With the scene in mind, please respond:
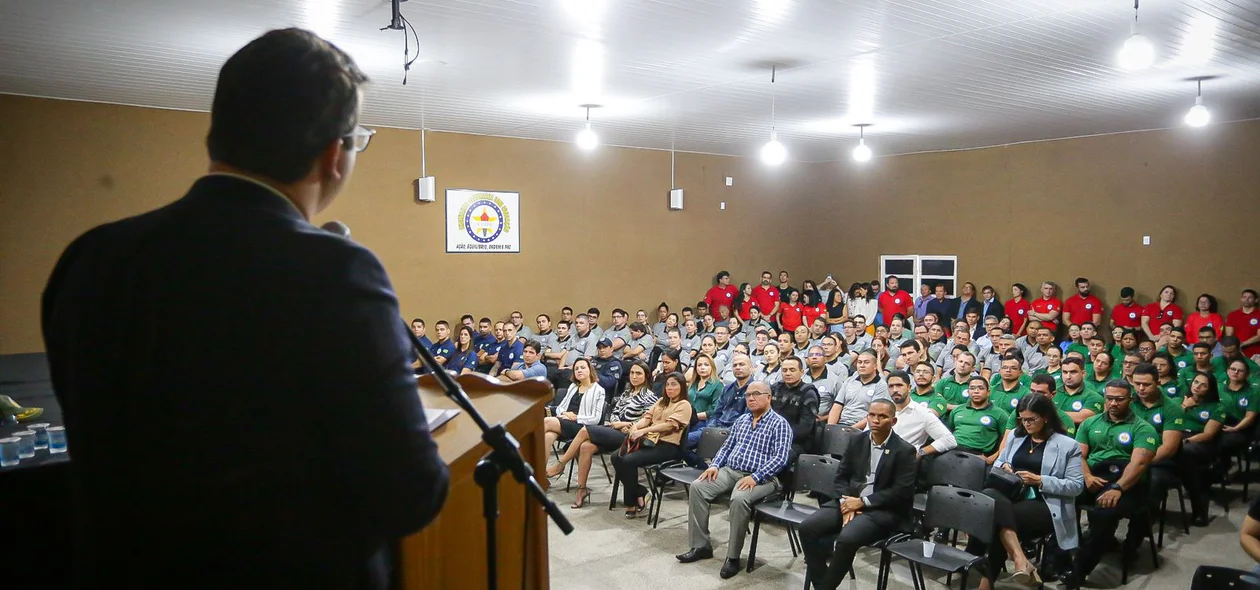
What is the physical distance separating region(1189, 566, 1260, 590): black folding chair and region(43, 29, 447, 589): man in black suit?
132 inches

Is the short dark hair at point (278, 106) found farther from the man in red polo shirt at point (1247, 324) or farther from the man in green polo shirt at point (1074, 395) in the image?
the man in red polo shirt at point (1247, 324)

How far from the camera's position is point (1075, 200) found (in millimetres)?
11312

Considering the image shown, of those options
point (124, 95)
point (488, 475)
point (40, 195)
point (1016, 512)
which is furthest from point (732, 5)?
point (40, 195)

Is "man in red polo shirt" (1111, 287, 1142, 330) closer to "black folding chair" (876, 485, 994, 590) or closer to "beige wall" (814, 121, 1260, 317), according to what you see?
"beige wall" (814, 121, 1260, 317)

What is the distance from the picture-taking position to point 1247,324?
922 cm

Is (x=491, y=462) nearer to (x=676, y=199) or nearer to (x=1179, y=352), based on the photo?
(x=1179, y=352)

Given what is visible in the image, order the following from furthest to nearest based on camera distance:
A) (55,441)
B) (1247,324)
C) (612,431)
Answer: (1247,324)
(612,431)
(55,441)

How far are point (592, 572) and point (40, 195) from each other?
21.6 feet

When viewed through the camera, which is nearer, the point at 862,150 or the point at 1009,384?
the point at 1009,384

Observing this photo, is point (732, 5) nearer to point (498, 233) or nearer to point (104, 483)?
point (104, 483)

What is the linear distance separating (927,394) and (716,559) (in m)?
2.24

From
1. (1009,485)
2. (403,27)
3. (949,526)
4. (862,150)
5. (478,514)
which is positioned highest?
(403,27)

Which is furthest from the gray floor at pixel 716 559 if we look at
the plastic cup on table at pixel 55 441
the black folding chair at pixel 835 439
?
the plastic cup on table at pixel 55 441

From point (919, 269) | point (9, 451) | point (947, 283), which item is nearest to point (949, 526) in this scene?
point (9, 451)
